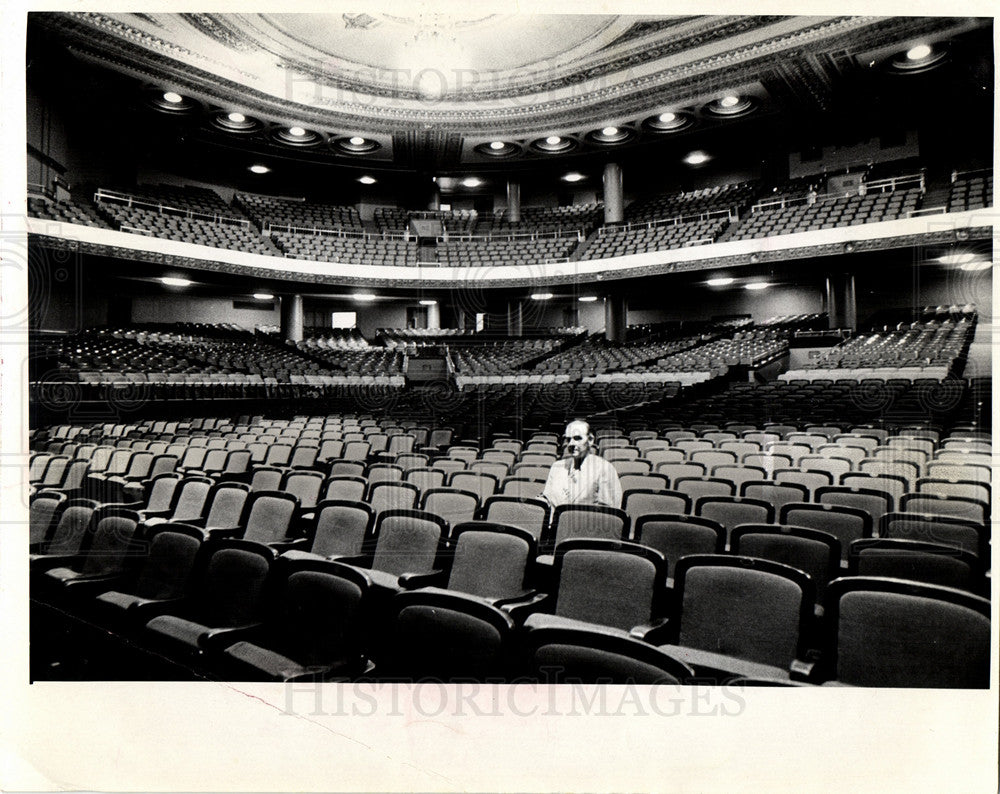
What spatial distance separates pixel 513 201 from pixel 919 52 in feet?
36.4

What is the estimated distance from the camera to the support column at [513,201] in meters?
19.8

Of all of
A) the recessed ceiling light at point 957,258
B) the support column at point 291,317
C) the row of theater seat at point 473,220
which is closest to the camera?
the recessed ceiling light at point 957,258

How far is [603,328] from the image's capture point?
781 inches

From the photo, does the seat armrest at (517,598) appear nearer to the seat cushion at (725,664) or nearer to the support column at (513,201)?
the seat cushion at (725,664)

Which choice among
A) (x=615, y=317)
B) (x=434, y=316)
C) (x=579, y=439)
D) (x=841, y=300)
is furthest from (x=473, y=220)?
(x=579, y=439)

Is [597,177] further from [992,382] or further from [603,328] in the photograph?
[992,382]

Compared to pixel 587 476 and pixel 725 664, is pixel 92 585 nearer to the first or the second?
pixel 587 476

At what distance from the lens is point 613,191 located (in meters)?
18.1

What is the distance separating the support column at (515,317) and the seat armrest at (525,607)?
1722 cm

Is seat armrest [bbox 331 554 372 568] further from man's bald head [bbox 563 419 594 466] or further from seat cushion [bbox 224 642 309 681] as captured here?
man's bald head [bbox 563 419 594 466]

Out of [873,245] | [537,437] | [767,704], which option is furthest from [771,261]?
[767,704]

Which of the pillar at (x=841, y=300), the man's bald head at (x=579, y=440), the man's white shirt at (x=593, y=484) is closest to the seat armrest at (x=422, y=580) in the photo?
the man's white shirt at (x=593, y=484)

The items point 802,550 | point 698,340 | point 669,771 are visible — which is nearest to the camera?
point 669,771

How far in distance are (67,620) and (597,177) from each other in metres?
19.6
